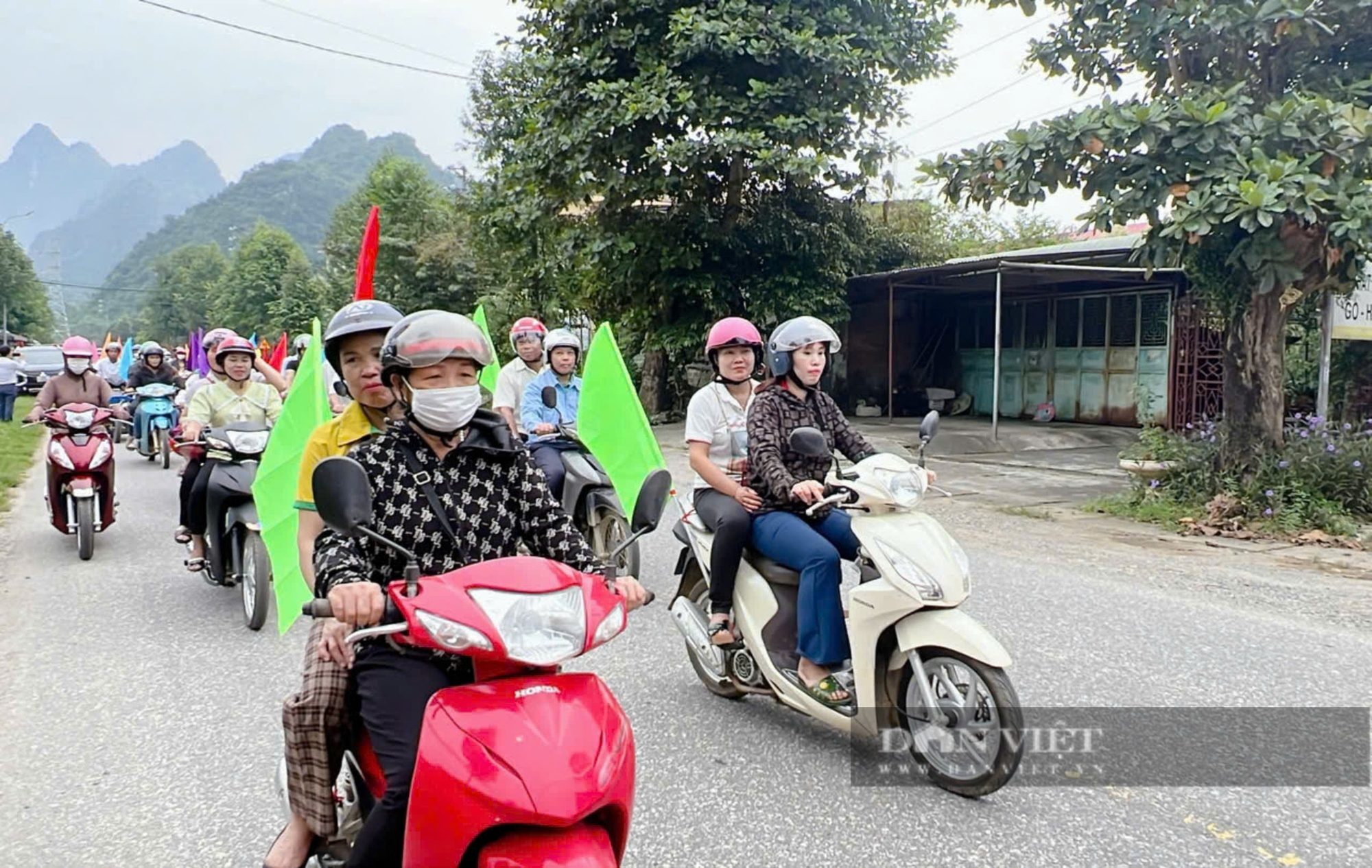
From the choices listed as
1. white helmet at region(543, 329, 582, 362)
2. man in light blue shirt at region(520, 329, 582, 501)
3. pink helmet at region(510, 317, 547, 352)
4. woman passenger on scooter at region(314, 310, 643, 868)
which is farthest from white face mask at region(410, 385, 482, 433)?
pink helmet at region(510, 317, 547, 352)

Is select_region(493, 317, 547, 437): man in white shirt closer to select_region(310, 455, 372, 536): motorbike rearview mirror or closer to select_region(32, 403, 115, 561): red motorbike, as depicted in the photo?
select_region(32, 403, 115, 561): red motorbike

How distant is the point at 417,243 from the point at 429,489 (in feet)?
99.1

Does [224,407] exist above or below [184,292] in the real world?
below

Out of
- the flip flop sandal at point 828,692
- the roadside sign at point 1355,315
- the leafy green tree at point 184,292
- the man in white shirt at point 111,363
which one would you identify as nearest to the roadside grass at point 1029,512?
the roadside sign at point 1355,315

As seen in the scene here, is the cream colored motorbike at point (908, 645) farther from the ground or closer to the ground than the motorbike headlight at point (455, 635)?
closer to the ground

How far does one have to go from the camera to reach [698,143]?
1452 cm

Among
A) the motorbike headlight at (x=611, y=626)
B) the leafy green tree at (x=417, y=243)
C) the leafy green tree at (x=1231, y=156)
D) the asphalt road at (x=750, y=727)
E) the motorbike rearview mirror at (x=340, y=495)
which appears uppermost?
the leafy green tree at (x=417, y=243)

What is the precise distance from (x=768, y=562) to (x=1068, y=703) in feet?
4.74

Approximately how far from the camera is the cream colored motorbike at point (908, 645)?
318 centimetres

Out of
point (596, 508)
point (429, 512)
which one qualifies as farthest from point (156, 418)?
point (429, 512)

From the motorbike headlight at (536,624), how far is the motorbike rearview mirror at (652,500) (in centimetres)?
58

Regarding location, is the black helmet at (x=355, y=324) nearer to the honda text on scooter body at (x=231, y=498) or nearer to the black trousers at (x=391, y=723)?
the black trousers at (x=391, y=723)

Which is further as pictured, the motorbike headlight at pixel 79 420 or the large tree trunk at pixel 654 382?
the large tree trunk at pixel 654 382

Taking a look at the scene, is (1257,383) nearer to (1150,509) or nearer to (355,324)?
(1150,509)
